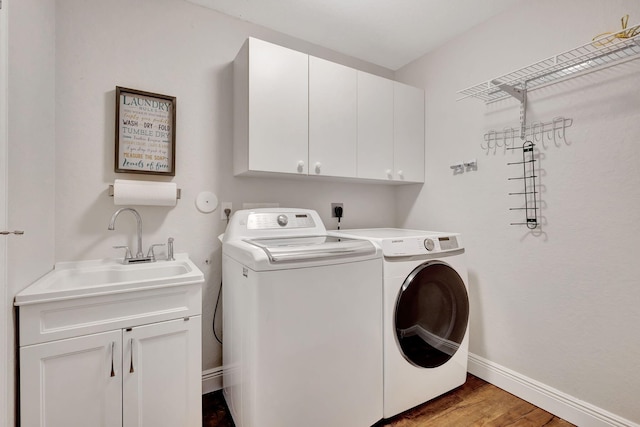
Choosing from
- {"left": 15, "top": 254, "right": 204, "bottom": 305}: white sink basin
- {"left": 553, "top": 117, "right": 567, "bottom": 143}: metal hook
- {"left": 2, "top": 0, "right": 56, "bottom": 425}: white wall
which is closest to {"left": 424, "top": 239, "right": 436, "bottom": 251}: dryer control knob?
{"left": 553, "top": 117, "right": 567, "bottom": 143}: metal hook

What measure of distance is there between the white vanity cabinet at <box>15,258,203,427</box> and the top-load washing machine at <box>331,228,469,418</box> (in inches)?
37.7

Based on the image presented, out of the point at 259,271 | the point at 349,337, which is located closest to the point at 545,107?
the point at 349,337

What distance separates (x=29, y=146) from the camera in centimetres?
118

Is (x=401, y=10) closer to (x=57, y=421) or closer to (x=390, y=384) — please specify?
(x=390, y=384)

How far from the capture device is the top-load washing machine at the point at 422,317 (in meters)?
1.56

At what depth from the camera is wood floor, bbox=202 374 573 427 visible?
158 cm

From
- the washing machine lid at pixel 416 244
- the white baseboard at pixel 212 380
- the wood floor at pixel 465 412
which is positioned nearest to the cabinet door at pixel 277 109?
the washing machine lid at pixel 416 244

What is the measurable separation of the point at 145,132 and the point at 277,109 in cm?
76

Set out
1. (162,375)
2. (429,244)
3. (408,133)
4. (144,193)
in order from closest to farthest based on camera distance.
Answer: (162,375) → (144,193) → (429,244) → (408,133)

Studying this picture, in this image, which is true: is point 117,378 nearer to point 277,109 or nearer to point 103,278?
point 103,278

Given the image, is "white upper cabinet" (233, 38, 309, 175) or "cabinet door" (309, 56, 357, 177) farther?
"cabinet door" (309, 56, 357, 177)

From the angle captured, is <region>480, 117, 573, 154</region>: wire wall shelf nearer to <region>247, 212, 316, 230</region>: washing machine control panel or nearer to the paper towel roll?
<region>247, 212, 316, 230</region>: washing machine control panel

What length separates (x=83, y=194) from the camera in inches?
61.1

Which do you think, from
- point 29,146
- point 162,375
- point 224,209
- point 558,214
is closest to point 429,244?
point 558,214
